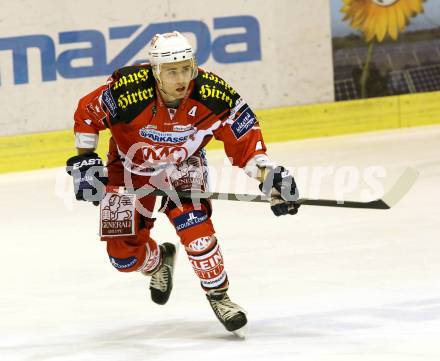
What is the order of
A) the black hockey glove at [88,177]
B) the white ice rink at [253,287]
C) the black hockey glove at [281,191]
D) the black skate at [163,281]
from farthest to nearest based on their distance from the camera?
the black skate at [163,281]
the black hockey glove at [88,177]
the black hockey glove at [281,191]
the white ice rink at [253,287]

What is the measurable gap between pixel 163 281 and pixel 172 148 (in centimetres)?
59

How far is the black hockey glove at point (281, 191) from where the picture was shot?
163 inches

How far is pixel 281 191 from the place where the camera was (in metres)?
4.15

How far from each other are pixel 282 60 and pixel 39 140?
6.57 feet

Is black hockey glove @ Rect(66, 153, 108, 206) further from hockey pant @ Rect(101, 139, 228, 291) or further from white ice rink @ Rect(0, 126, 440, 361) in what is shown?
white ice rink @ Rect(0, 126, 440, 361)

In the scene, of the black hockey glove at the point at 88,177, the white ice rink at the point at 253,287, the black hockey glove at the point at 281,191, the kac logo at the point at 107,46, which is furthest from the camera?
the kac logo at the point at 107,46

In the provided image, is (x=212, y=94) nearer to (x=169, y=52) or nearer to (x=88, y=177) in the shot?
(x=169, y=52)

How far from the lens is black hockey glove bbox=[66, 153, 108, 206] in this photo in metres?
4.26

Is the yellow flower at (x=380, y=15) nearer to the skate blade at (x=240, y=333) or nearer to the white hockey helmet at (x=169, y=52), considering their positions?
the white hockey helmet at (x=169, y=52)

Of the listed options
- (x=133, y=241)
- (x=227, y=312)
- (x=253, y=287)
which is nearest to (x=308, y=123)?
(x=253, y=287)

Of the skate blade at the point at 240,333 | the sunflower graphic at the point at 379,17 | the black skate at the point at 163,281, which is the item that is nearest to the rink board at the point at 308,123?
the sunflower graphic at the point at 379,17

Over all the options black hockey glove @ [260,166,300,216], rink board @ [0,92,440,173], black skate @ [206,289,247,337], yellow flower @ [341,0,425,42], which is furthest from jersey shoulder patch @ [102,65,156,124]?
yellow flower @ [341,0,425,42]

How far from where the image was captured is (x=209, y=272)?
420 centimetres

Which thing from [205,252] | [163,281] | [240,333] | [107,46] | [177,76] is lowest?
[240,333]
